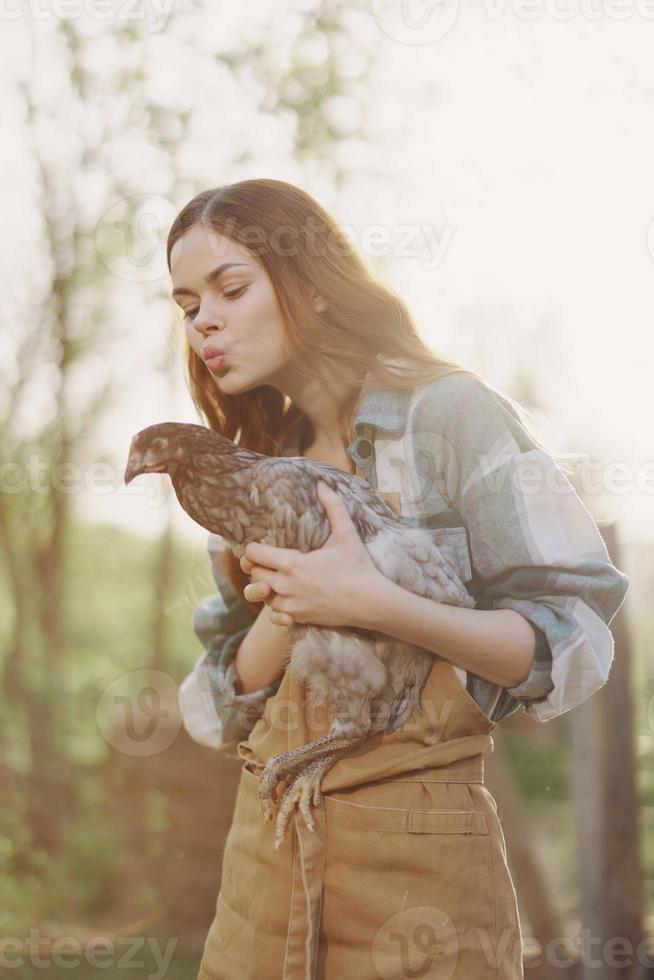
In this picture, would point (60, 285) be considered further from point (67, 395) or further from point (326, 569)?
point (326, 569)

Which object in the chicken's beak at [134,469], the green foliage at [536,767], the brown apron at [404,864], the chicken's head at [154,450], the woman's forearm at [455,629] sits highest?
the chicken's head at [154,450]

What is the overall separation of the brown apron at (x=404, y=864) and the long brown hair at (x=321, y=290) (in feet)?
1.82

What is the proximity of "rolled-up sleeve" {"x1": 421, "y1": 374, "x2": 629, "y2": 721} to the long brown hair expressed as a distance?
0.10 m

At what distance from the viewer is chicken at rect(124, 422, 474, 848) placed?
1.47 m

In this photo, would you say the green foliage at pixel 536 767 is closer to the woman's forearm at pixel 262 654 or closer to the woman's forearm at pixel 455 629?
the woman's forearm at pixel 262 654

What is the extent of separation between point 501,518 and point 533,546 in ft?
0.23

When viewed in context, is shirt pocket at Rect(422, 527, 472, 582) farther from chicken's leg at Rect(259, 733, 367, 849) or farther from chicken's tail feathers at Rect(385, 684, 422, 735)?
chicken's leg at Rect(259, 733, 367, 849)

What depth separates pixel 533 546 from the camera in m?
1.49

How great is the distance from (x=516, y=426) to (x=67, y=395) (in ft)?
9.73

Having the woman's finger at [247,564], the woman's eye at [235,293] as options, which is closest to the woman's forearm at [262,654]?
the woman's finger at [247,564]

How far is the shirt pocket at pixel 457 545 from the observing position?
5.13 ft

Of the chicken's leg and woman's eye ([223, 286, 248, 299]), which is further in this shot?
woman's eye ([223, 286, 248, 299])

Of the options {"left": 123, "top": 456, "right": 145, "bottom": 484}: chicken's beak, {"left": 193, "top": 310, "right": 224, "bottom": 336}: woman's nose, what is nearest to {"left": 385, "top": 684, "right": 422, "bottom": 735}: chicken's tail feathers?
{"left": 123, "top": 456, "right": 145, "bottom": 484}: chicken's beak

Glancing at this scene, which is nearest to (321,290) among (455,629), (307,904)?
(455,629)
